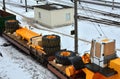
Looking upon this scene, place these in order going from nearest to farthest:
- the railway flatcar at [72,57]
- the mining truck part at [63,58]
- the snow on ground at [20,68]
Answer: the railway flatcar at [72,57] → the mining truck part at [63,58] → the snow on ground at [20,68]

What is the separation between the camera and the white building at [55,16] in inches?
1182

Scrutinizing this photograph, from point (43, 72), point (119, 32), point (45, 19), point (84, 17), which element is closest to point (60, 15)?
point (45, 19)

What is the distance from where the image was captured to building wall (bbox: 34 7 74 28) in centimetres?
3003

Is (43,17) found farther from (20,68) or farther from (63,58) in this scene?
(63,58)

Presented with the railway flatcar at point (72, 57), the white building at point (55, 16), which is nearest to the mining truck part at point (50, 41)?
the railway flatcar at point (72, 57)

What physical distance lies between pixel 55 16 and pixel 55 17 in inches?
5.2

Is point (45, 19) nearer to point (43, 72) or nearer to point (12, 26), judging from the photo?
point (12, 26)

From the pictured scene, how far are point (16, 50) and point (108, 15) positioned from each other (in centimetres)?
1898

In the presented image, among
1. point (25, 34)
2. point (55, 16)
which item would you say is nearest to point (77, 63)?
point (25, 34)

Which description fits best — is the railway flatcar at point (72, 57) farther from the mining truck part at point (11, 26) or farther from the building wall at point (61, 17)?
the building wall at point (61, 17)

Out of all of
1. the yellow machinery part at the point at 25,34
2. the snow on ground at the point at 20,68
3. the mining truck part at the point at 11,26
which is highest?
the mining truck part at the point at 11,26

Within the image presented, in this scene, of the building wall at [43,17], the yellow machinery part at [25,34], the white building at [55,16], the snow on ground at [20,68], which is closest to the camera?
the snow on ground at [20,68]

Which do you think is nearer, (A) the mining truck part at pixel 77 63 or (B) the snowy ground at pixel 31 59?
(A) the mining truck part at pixel 77 63

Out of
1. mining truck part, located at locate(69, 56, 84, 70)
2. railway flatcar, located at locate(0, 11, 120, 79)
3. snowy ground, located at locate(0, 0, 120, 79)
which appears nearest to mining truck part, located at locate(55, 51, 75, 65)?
railway flatcar, located at locate(0, 11, 120, 79)
